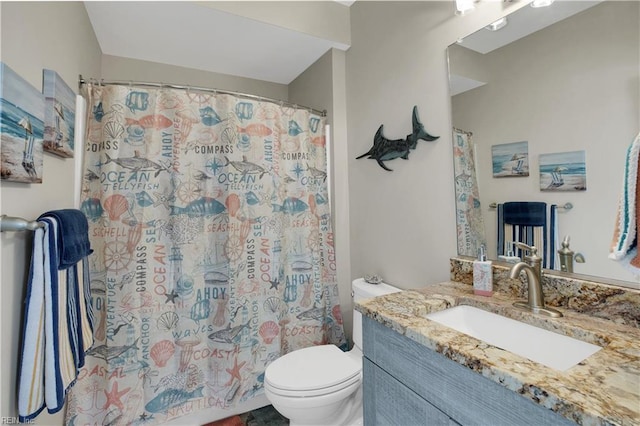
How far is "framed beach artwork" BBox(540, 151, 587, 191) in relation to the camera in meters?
1.01

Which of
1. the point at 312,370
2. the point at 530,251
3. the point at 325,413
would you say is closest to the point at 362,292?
the point at 312,370

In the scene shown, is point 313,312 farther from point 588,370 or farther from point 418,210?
point 588,370

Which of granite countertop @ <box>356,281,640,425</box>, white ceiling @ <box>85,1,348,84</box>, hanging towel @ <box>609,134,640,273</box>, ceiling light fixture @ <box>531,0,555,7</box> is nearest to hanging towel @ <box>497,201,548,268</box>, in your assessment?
granite countertop @ <box>356,281,640,425</box>

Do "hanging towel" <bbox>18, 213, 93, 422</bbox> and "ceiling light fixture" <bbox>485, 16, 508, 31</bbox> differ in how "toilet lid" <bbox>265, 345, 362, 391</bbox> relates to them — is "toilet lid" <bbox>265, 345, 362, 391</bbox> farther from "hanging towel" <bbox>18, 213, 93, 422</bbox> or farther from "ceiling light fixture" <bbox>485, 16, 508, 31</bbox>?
"ceiling light fixture" <bbox>485, 16, 508, 31</bbox>

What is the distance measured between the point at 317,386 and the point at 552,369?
3.30 ft

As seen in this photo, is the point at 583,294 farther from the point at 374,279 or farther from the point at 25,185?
the point at 25,185

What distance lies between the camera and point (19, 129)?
2.77 ft

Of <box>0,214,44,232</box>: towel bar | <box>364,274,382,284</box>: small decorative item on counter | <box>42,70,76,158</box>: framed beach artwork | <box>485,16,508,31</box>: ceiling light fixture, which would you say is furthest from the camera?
<box>364,274,382,284</box>: small decorative item on counter

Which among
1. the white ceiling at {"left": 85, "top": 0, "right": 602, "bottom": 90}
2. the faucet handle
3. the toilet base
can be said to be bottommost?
the toilet base

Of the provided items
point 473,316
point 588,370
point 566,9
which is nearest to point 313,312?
point 473,316

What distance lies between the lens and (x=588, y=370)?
65cm

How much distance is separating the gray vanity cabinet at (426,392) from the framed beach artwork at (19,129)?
1.22 metres

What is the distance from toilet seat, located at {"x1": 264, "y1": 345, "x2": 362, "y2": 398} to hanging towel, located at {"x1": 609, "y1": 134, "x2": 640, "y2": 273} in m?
1.19

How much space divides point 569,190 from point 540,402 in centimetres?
82
